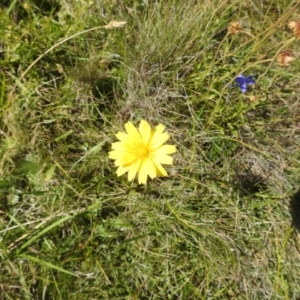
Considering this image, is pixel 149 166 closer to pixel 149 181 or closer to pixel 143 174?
pixel 143 174

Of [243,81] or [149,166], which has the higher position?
[243,81]

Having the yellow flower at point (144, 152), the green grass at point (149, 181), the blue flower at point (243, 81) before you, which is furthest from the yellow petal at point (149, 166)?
the blue flower at point (243, 81)

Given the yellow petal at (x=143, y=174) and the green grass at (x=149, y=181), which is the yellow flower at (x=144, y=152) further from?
the green grass at (x=149, y=181)

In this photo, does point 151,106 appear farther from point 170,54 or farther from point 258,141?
point 258,141

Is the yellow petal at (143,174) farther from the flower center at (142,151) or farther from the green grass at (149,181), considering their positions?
the green grass at (149,181)

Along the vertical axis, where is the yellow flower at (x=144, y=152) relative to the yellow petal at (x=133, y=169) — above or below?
above

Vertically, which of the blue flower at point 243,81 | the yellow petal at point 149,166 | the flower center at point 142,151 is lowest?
the yellow petal at point 149,166

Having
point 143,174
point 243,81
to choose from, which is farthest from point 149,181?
point 243,81

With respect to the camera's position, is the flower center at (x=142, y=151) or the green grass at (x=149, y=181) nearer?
the flower center at (x=142, y=151)
